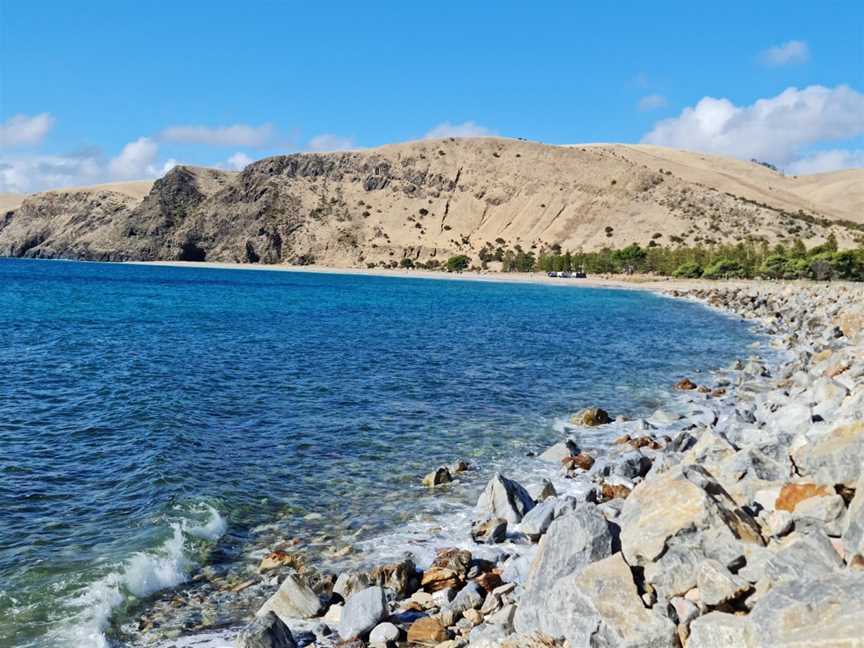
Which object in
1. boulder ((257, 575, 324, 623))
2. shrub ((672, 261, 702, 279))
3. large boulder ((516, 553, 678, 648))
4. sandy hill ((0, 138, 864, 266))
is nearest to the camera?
large boulder ((516, 553, 678, 648))

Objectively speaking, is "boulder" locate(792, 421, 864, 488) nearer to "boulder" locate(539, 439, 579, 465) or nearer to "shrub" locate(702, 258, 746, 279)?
"boulder" locate(539, 439, 579, 465)

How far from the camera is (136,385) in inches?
1078

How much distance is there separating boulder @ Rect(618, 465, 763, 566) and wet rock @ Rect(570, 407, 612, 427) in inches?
471

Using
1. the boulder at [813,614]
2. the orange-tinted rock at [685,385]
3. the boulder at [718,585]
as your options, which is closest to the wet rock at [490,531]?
the boulder at [718,585]

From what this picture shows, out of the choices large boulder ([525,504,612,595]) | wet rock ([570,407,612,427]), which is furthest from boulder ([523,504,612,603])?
wet rock ([570,407,612,427])

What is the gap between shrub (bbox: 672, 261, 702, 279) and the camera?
11812 cm

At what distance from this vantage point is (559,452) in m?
18.6

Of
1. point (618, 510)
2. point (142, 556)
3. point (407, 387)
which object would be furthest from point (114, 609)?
point (407, 387)

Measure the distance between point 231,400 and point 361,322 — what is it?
3069 cm

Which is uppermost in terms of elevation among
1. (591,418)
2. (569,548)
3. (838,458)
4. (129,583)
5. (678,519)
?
(838,458)

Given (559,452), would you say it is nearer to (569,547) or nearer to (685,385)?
(569,547)

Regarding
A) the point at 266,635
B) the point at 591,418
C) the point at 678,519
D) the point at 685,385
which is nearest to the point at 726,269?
the point at 685,385

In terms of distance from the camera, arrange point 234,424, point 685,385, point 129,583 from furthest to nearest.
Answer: point 685,385, point 234,424, point 129,583

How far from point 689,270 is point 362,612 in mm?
119424
